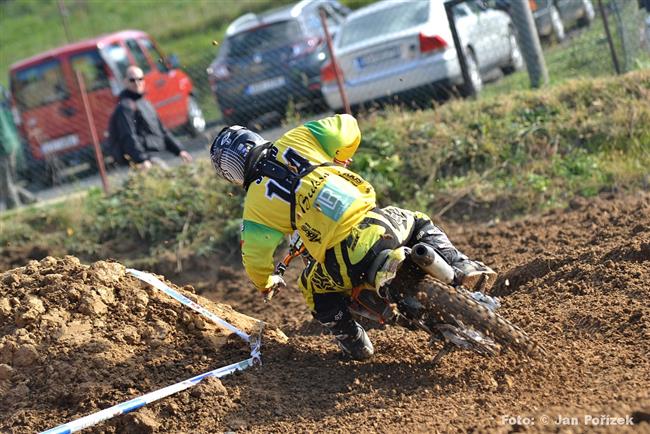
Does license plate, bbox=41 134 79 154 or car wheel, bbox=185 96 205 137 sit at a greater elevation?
license plate, bbox=41 134 79 154

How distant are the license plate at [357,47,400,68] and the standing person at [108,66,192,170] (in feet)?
9.51

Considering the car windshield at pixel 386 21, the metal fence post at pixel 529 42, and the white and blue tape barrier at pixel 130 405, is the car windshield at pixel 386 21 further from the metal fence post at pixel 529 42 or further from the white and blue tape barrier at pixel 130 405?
the white and blue tape barrier at pixel 130 405

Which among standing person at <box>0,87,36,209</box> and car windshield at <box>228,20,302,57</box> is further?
car windshield at <box>228,20,302,57</box>

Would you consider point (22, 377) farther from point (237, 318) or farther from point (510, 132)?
point (510, 132)

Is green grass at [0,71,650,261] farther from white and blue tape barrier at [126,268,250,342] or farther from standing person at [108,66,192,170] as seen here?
white and blue tape barrier at [126,268,250,342]

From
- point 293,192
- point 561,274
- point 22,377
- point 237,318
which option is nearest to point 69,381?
point 22,377

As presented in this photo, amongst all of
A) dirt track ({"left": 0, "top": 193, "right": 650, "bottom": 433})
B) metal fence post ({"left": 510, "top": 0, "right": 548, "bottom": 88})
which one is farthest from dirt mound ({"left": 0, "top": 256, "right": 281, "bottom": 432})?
metal fence post ({"left": 510, "top": 0, "right": 548, "bottom": 88})

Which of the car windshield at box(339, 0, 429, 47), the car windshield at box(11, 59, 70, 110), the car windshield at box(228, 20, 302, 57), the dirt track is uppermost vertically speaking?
the car windshield at box(11, 59, 70, 110)

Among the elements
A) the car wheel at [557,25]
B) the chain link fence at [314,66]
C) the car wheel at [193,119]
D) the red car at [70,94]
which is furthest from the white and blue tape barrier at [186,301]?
the car wheel at [193,119]

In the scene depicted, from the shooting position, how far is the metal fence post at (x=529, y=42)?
11555 mm

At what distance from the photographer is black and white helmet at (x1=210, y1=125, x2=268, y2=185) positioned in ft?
19.8

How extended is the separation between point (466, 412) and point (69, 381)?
2494 millimetres

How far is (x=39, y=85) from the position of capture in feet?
55.2

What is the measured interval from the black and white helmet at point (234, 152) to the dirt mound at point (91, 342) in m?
1.16
